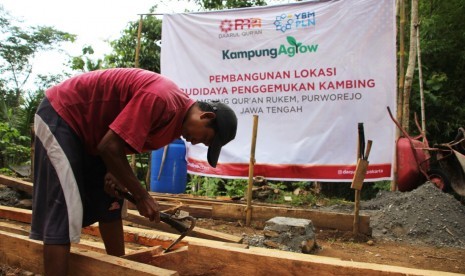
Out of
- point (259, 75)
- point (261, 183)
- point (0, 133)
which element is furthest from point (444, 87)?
point (0, 133)

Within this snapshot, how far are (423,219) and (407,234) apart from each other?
0.26 meters

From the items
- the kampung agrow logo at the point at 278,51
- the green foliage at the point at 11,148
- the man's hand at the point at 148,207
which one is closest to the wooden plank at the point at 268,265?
the man's hand at the point at 148,207

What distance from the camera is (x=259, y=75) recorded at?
204 inches

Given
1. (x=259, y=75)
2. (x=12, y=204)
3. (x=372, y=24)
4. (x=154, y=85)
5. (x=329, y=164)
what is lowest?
(x=12, y=204)

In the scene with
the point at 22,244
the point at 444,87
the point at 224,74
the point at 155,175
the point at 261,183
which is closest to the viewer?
the point at 22,244

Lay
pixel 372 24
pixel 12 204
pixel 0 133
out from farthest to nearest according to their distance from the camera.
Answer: pixel 0 133 < pixel 12 204 < pixel 372 24

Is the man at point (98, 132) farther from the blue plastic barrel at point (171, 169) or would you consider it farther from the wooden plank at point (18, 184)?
the blue plastic barrel at point (171, 169)

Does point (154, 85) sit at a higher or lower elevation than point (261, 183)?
higher

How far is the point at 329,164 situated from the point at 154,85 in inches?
135

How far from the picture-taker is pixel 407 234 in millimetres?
4379

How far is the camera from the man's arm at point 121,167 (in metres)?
1.74

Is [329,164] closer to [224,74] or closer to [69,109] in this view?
[224,74]

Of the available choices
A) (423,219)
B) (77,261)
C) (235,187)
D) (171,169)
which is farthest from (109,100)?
(235,187)

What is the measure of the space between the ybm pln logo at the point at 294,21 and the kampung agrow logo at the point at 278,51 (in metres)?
0.16
